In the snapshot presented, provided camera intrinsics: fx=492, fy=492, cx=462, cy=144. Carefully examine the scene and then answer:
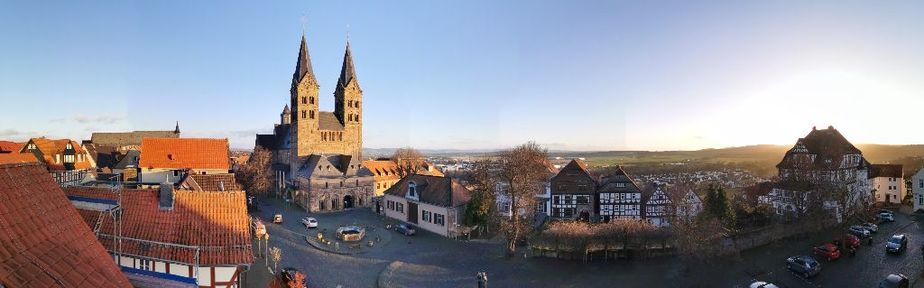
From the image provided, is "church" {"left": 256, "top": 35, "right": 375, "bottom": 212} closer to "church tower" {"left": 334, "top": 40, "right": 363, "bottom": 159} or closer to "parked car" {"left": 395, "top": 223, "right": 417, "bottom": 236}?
"church tower" {"left": 334, "top": 40, "right": 363, "bottom": 159}

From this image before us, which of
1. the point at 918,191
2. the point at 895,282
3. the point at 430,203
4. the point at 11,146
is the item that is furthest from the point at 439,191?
the point at 11,146

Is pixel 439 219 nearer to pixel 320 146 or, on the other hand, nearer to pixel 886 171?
pixel 320 146

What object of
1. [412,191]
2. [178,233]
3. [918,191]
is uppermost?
[178,233]

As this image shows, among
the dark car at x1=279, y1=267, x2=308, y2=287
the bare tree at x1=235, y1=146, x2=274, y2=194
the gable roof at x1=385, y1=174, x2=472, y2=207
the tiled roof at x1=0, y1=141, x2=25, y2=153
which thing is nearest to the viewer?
the dark car at x1=279, y1=267, x2=308, y2=287

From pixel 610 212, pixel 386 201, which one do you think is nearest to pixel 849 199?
pixel 610 212

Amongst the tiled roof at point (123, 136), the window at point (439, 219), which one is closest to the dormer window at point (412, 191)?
the window at point (439, 219)

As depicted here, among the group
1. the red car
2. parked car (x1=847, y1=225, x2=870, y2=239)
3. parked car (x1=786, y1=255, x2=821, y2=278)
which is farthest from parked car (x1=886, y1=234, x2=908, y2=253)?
parked car (x1=786, y1=255, x2=821, y2=278)

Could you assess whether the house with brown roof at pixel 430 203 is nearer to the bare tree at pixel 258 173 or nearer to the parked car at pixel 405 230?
the parked car at pixel 405 230
